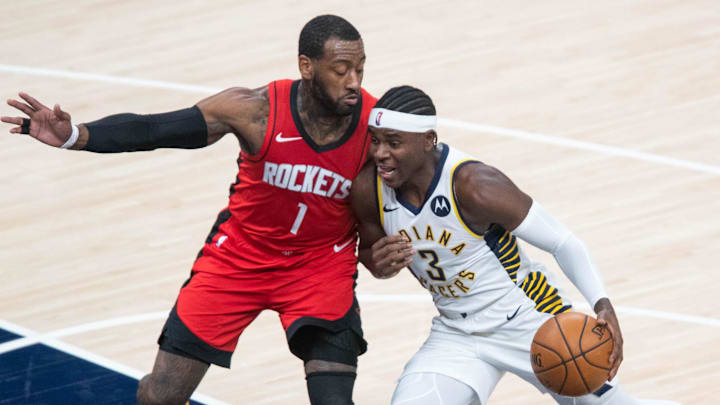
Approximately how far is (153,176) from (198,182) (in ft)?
1.52

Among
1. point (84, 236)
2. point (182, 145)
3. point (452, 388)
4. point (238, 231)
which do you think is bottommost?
point (84, 236)

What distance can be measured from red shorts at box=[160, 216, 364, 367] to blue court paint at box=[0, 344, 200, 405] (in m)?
1.42

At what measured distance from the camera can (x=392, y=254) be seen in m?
6.16

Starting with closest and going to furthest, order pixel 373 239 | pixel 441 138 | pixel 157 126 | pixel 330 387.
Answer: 1. pixel 157 126
2. pixel 330 387
3. pixel 373 239
4. pixel 441 138

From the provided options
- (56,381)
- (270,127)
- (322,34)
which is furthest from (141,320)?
(322,34)

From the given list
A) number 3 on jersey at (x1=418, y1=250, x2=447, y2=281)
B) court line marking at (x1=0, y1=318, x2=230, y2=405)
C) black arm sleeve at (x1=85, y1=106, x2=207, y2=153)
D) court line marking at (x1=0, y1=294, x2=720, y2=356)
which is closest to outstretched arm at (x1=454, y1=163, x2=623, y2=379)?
number 3 on jersey at (x1=418, y1=250, x2=447, y2=281)

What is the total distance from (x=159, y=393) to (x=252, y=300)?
2.19 ft

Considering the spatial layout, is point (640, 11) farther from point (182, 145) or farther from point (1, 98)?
point (182, 145)

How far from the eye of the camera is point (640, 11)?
1380cm

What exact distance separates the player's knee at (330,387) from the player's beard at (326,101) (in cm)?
131

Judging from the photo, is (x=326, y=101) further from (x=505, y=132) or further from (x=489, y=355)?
(x=505, y=132)

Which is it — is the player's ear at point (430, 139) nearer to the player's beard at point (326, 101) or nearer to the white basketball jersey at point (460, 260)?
the white basketball jersey at point (460, 260)

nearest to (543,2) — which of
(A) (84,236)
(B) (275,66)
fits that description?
(B) (275,66)

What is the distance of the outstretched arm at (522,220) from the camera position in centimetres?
608
